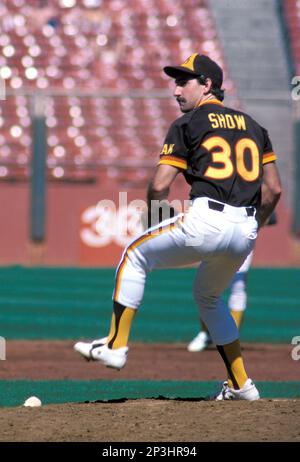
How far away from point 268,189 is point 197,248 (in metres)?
0.77

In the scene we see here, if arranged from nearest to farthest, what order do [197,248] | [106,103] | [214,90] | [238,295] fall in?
[197,248] → [214,90] → [238,295] → [106,103]

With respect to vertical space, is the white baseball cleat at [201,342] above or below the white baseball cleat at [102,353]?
below

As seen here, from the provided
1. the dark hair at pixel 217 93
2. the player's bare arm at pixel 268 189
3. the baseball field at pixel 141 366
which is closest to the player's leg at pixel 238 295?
the baseball field at pixel 141 366

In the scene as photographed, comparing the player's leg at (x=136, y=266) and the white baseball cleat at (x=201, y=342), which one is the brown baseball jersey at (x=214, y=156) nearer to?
the player's leg at (x=136, y=266)

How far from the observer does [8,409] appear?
6.01 meters

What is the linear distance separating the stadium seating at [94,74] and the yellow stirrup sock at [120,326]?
7173 millimetres

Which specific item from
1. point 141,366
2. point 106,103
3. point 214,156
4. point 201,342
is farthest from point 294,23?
point 214,156

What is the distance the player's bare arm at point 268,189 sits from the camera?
6.32 metres

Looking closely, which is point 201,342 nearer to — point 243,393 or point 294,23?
point 243,393

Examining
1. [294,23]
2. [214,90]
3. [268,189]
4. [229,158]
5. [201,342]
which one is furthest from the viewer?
[294,23]

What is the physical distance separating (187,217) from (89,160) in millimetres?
7906

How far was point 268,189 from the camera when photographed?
632 cm

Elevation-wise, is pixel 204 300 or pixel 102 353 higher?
pixel 204 300
